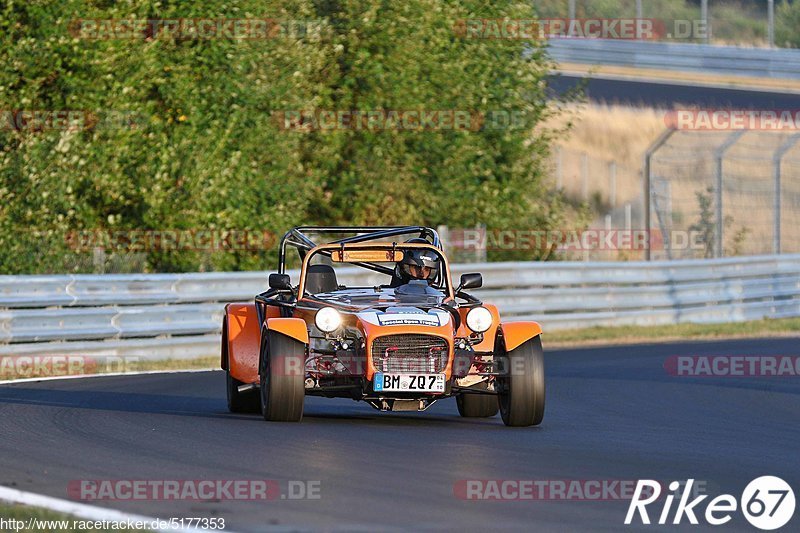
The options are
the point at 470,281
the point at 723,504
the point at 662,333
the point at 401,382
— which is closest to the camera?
the point at 723,504

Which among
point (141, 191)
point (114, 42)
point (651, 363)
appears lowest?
point (651, 363)

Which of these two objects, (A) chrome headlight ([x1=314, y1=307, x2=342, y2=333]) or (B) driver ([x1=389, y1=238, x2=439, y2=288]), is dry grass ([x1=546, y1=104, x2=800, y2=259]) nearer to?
(B) driver ([x1=389, y1=238, x2=439, y2=288])

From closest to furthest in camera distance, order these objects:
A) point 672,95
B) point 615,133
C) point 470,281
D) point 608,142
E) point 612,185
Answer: point 470,281
point 612,185
point 672,95
point 608,142
point 615,133

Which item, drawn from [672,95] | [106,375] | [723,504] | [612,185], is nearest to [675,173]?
[672,95]

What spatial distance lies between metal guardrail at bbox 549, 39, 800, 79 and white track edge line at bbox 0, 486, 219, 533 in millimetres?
40122

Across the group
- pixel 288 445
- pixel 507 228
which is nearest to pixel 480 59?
pixel 507 228

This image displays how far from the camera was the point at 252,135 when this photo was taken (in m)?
25.1

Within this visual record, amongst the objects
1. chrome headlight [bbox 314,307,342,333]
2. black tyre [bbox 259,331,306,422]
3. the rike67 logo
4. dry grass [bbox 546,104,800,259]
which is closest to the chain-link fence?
dry grass [bbox 546,104,800,259]

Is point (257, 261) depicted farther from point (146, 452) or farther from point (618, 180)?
point (618, 180)

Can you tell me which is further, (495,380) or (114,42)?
(114,42)

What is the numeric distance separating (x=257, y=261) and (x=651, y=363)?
8860mm

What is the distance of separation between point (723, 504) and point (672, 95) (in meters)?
41.1

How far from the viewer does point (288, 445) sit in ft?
32.8

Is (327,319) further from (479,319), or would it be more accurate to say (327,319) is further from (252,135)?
(252,135)
